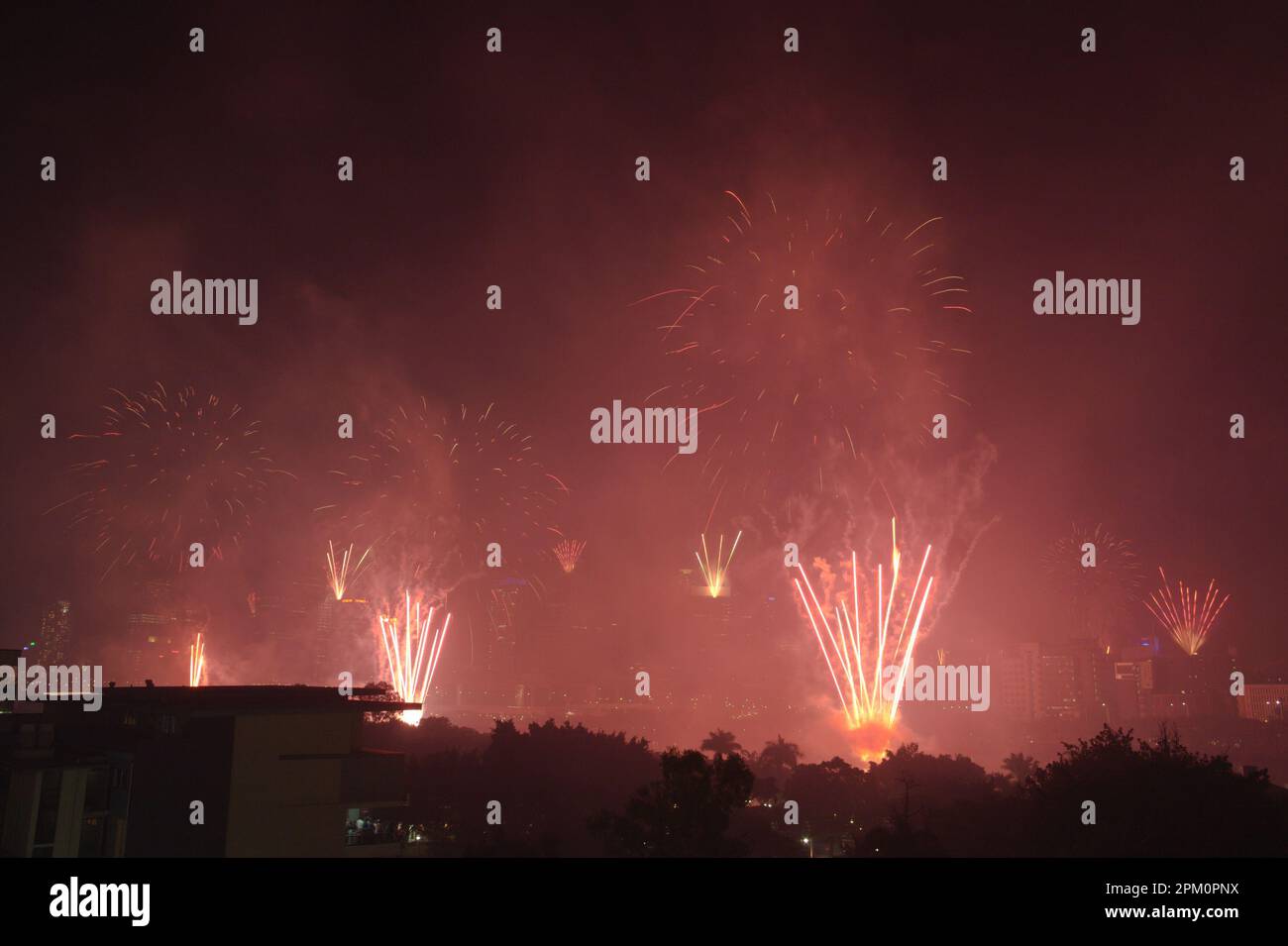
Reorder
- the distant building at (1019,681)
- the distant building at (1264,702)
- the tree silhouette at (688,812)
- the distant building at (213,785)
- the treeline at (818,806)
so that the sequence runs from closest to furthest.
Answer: the distant building at (213,785) → the treeline at (818,806) → the tree silhouette at (688,812) → the distant building at (1264,702) → the distant building at (1019,681)

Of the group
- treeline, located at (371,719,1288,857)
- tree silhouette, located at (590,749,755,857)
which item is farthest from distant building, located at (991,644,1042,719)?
tree silhouette, located at (590,749,755,857)

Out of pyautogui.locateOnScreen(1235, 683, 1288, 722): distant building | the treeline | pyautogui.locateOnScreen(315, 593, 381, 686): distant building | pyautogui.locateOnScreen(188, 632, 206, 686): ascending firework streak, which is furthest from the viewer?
pyautogui.locateOnScreen(1235, 683, 1288, 722): distant building

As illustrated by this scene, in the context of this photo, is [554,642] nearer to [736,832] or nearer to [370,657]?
[370,657]

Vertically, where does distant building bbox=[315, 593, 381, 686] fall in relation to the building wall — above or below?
above

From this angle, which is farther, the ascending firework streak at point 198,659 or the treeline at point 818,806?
the ascending firework streak at point 198,659

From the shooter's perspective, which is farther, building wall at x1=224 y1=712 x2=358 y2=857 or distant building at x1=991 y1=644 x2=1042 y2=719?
distant building at x1=991 y1=644 x2=1042 y2=719

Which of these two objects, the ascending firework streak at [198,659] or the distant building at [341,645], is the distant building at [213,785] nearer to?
the ascending firework streak at [198,659]

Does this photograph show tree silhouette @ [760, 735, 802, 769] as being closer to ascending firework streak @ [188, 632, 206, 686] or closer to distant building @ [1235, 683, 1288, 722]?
ascending firework streak @ [188, 632, 206, 686]

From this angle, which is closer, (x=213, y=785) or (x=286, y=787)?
(x=213, y=785)

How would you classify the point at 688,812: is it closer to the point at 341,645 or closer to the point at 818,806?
the point at 818,806

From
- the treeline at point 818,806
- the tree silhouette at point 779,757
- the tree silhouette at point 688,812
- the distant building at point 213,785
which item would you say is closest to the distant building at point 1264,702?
the tree silhouette at point 779,757

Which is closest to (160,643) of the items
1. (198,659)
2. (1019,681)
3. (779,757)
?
(198,659)
